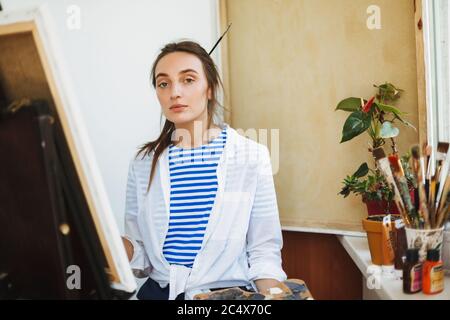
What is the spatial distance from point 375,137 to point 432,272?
433 mm

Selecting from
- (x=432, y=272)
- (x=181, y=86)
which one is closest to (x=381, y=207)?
(x=432, y=272)

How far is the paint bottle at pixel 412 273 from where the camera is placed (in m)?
0.76

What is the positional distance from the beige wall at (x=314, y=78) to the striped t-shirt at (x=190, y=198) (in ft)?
1.11

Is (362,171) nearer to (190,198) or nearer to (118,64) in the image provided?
(190,198)

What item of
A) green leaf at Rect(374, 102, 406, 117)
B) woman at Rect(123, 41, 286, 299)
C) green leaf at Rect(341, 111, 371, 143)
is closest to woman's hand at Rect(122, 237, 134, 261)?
woman at Rect(123, 41, 286, 299)

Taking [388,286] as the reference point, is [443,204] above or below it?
above

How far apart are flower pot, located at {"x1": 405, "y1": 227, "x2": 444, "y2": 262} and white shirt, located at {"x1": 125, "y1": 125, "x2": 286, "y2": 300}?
0.95 ft

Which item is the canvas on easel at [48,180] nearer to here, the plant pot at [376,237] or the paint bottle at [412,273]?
the paint bottle at [412,273]

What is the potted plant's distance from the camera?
0.97m

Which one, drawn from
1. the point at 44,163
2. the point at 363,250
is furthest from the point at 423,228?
the point at 44,163

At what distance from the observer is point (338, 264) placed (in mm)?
1287

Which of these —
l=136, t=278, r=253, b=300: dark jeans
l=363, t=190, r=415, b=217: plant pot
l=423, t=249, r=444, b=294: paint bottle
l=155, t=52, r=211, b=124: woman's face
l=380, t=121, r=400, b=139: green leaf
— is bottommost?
l=136, t=278, r=253, b=300: dark jeans

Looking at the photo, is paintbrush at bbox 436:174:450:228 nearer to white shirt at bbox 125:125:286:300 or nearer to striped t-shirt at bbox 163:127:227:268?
white shirt at bbox 125:125:286:300

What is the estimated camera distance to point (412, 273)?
768mm
